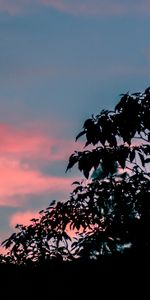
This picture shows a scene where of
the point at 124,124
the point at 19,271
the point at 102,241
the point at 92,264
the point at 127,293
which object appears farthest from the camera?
the point at 19,271

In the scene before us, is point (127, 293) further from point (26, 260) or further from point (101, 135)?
point (101, 135)

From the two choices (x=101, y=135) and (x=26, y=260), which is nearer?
(x=101, y=135)

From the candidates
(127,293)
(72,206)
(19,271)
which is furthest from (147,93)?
(19,271)

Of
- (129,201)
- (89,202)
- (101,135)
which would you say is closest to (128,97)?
(101,135)

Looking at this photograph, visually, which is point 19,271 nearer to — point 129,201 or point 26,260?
point 26,260

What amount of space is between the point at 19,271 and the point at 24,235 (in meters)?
0.61

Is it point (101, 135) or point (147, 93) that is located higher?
point (147, 93)

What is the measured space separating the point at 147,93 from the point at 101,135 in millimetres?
617

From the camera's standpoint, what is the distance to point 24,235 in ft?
16.5

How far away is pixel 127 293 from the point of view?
14.4ft

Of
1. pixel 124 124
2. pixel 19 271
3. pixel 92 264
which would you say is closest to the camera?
pixel 124 124

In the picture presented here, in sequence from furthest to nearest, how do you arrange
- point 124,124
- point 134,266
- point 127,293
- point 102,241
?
1. point 127,293
2. point 134,266
3. point 102,241
4. point 124,124

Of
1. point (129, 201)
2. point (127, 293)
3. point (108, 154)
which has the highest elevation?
point (108, 154)

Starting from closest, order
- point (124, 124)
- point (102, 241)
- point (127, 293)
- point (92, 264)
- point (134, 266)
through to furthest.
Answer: point (124, 124) < point (102, 241) < point (134, 266) < point (127, 293) < point (92, 264)
